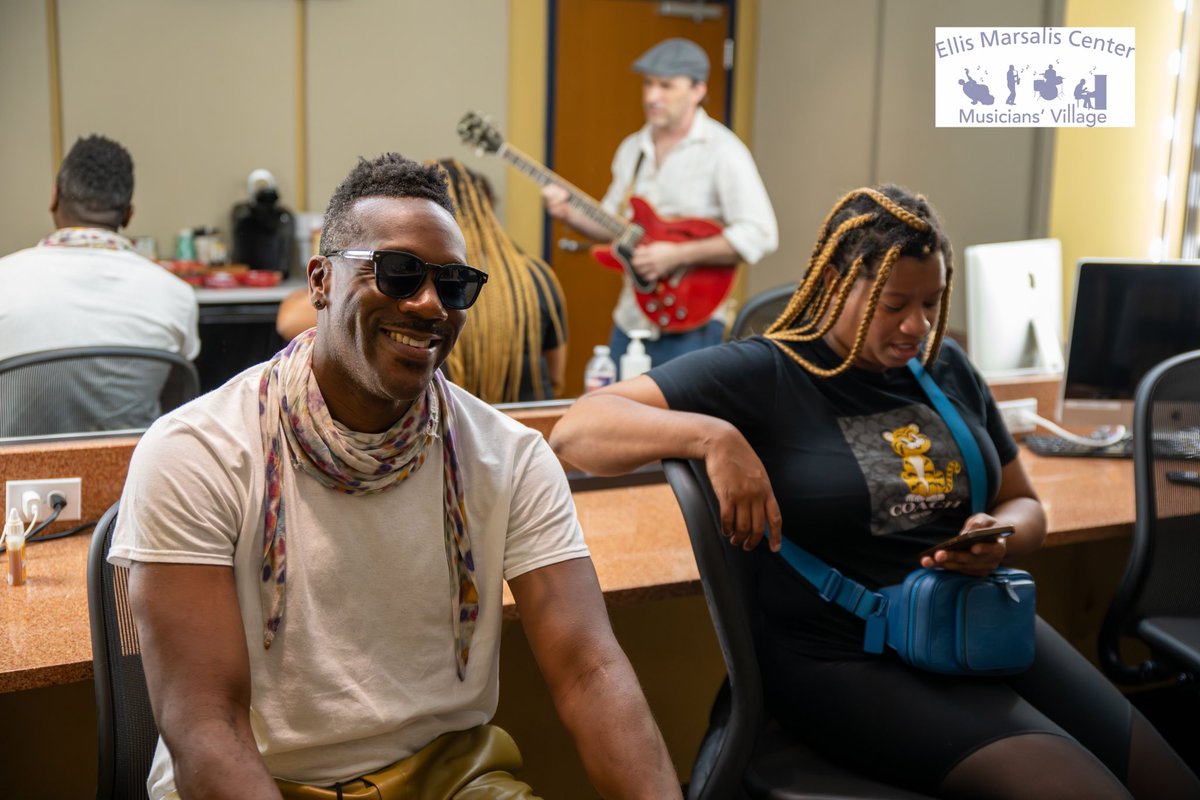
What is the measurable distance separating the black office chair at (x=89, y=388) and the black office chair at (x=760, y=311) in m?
1.26

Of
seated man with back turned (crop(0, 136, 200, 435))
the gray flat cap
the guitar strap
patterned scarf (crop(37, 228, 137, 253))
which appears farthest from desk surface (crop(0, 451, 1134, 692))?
the gray flat cap

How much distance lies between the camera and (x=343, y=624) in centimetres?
133

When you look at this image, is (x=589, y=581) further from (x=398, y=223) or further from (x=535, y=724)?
(x=535, y=724)

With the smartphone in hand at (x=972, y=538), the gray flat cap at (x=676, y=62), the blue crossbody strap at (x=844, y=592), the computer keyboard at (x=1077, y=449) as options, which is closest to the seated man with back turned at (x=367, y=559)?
the blue crossbody strap at (x=844, y=592)

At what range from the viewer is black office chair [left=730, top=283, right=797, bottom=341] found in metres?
2.85

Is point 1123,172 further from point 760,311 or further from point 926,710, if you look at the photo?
point 926,710

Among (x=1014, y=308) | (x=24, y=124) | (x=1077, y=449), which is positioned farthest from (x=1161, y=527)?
(x=24, y=124)

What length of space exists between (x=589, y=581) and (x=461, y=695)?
0.66ft

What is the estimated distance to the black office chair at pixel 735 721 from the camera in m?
1.54

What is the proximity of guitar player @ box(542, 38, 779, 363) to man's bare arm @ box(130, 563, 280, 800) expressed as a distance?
280 centimetres

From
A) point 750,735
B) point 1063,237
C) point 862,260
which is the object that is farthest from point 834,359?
point 1063,237

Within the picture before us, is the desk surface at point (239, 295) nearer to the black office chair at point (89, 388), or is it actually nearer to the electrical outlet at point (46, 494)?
the black office chair at point (89, 388)

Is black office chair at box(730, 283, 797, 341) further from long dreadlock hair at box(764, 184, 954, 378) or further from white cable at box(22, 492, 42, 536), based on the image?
white cable at box(22, 492, 42, 536)

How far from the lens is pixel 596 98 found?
565 cm
